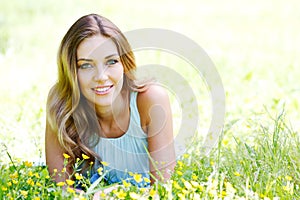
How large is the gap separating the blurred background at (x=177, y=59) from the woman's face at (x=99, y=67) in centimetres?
43

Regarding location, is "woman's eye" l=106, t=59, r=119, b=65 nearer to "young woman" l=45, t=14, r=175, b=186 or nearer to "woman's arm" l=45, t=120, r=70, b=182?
"young woman" l=45, t=14, r=175, b=186

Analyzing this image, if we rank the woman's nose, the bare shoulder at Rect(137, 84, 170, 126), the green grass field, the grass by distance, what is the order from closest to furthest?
the grass, the green grass field, the woman's nose, the bare shoulder at Rect(137, 84, 170, 126)

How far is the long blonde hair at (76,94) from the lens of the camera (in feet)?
10.7

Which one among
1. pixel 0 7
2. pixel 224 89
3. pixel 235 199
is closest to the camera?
pixel 235 199

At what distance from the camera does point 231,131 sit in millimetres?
4102

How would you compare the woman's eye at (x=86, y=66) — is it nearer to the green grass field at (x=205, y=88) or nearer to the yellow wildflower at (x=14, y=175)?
the green grass field at (x=205, y=88)

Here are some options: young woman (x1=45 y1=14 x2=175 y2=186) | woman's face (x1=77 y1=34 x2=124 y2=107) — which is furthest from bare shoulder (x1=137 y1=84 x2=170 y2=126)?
woman's face (x1=77 y1=34 x2=124 y2=107)

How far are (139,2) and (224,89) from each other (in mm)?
4870

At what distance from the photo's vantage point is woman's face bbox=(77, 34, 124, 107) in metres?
3.24

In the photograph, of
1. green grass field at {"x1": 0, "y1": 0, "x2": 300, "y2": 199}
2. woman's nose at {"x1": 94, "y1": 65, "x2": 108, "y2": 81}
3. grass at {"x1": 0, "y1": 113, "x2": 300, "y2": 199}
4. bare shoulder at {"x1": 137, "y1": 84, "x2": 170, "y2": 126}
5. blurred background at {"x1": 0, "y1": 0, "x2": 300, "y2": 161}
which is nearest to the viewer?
grass at {"x1": 0, "y1": 113, "x2": 300, "y2": 199}

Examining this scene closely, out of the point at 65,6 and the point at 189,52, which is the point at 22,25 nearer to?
the point at 65,6

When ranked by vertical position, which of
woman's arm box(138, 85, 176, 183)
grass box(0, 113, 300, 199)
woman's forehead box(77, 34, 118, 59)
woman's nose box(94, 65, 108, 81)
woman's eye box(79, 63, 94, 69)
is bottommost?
grass box(0, 113, 300, 199)

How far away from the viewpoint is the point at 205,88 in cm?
542

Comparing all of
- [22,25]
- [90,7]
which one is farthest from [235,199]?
[90,7]
